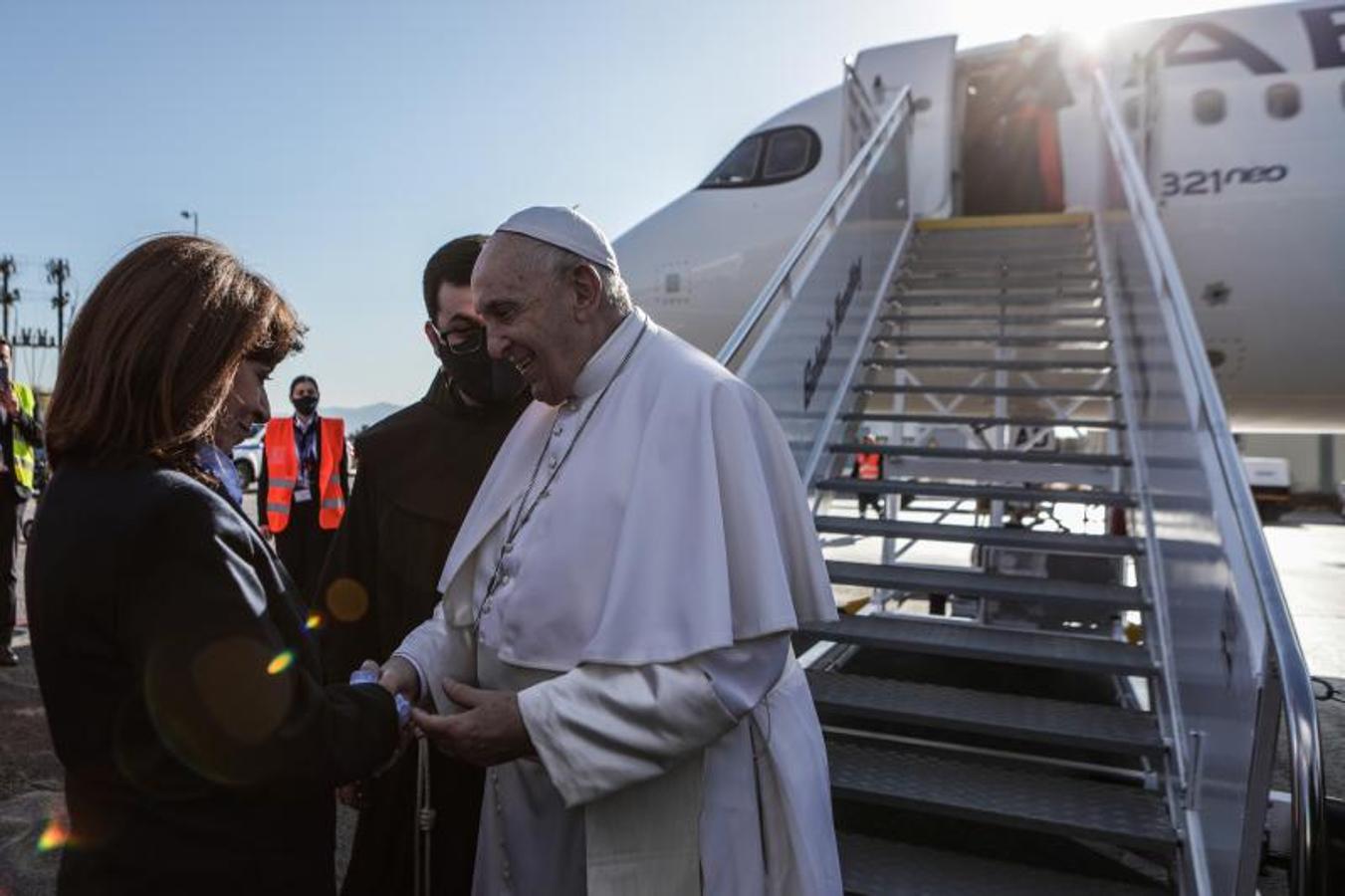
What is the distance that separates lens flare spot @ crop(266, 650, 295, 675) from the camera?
4.12 ft

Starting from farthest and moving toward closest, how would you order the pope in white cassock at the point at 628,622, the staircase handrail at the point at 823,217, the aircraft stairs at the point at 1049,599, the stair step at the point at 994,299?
the stair step at the point at 994,299, the staircase handrail at the point at 823,217, the aircraft stairs at the point at 1049,599, the pope in white cassock at the point at 628,622

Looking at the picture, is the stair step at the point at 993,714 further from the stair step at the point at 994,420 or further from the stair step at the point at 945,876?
the stair step at the point at 994,420

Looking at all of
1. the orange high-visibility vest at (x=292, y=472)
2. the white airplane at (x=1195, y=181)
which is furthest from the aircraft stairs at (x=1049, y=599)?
the orange high-visibility vest at (x=292, y=472)

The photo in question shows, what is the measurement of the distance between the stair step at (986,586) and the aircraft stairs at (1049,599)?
0.05ft

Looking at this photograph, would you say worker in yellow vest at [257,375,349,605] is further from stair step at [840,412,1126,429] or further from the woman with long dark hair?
the woman with long dark hair

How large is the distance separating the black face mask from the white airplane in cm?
581

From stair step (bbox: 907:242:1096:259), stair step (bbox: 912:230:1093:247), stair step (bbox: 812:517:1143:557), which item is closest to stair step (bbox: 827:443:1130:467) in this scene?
stair step (bbox: 812:517:1143:557)

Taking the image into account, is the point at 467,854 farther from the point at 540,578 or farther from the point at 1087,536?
the point at 1087,536

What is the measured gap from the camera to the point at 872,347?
609 cm

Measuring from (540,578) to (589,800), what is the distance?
13.2 inches

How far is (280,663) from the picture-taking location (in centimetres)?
127

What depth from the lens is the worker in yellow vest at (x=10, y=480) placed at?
518 centimetres

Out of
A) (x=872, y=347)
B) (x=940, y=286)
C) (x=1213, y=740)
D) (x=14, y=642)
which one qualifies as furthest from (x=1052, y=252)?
(x=14, y=642)

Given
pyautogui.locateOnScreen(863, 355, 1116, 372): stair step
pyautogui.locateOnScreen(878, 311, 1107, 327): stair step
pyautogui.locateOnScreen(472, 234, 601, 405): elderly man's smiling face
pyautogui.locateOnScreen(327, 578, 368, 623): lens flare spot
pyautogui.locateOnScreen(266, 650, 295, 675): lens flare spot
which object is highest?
pyautogui.locateOnScreen(878, 311, 1107, 327): stair step
